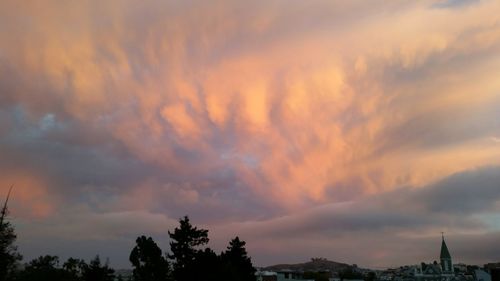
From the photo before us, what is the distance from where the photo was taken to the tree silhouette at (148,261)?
8556cm

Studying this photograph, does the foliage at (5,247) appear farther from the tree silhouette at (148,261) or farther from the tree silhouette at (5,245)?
the tree silhouette at (148,261)

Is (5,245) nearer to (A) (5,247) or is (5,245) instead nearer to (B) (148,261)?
(A) (5,247)

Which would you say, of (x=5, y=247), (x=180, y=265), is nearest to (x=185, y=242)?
(x=180, y=265)

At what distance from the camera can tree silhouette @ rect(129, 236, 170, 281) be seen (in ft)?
281

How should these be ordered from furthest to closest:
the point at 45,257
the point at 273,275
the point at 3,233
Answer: the point at 273,275 → the point at 45,257 → the point at 3,233

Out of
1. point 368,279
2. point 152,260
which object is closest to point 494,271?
point 152,260

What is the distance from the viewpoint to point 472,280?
16812cm

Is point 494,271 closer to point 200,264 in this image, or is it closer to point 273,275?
point 200,264

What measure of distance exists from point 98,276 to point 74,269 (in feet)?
125

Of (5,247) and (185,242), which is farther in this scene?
(185,242)

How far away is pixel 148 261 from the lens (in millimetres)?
86938

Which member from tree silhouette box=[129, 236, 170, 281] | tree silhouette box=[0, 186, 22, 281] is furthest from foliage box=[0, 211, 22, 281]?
tree silhouette box=[129, 236, 170, 281]

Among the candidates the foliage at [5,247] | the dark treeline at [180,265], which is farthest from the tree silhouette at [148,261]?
the foliage at [5,247]

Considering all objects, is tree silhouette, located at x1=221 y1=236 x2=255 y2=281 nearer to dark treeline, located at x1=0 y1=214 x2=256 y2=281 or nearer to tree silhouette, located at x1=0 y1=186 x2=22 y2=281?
dark treeline, located at x1=0 y1=214 x2=256 y2=281
